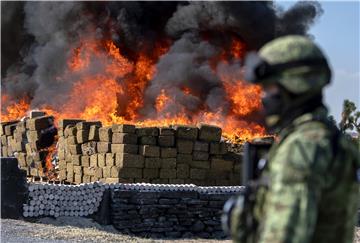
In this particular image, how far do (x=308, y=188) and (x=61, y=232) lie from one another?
36.5 ft

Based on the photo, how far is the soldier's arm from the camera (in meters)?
2.46

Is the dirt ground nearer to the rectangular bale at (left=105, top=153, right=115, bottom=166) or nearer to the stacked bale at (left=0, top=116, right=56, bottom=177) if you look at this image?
the rectangular bale at (left=105, top=153, right=115, bottom=166)

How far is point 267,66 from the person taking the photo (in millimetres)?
2727

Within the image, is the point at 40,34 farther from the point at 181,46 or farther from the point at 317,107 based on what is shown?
the point at 317,107

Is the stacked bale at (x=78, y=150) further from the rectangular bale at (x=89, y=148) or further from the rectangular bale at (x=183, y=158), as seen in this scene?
the rectangular bale at (x=183, y=158)

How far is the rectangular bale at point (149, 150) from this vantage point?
55.5 ft

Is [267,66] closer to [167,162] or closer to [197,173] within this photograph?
[167,162]

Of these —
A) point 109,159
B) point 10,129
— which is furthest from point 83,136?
point 10,129

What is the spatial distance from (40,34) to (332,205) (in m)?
28.5

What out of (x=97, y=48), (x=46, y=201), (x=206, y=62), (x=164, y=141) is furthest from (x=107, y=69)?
(x=46, y=201)

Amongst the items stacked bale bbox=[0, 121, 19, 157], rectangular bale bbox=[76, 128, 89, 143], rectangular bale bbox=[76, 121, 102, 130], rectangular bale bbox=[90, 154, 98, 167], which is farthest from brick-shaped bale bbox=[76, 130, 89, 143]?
stacked bale bbox=[0, 121, 19, 157]

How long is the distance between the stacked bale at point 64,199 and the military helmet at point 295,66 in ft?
39.1

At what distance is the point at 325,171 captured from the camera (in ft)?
8.32

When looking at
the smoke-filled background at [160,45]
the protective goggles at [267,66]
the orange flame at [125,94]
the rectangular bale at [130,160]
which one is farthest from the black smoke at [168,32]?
the protective goggles at [267,66]
